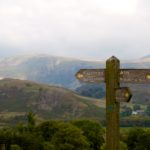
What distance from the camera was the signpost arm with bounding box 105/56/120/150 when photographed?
1977cm

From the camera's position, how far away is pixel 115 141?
19688mm

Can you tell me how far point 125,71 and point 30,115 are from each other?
130950 millimetres

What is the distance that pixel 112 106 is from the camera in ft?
65.7

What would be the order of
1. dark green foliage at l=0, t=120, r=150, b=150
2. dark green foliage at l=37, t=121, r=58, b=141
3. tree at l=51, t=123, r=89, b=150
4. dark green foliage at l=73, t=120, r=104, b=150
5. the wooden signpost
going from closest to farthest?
the wooden signpost, tree at l=51, t=123, r=89, b=150, dark green foliage at l=0, t=120, r=150, b=150, dark green foliage at l=37, t=121, r=58, b=141, dark green foliage at l=73, t=120, r=104, b=150

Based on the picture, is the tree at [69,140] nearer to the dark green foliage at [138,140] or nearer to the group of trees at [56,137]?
the group of trees at [56,137]

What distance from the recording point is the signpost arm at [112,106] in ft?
64.8

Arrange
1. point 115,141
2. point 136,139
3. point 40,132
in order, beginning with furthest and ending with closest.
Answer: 1. point 40,132
2. point 136,139
3. point 115,141

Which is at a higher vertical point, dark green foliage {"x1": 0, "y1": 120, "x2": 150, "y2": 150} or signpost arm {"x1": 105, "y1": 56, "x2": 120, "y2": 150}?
signpost arm {"x1": 105, "y1": 56, "x2": 120, "y2": 150}

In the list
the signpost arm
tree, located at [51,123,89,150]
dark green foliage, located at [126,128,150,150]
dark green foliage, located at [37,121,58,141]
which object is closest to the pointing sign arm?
the signpost arm

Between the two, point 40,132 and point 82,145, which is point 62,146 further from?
point 40,132

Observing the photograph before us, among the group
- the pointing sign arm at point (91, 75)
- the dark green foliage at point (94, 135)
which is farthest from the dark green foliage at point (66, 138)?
the pointing sign arm at point (91, 75)

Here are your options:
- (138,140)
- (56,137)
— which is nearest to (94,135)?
(138,140)

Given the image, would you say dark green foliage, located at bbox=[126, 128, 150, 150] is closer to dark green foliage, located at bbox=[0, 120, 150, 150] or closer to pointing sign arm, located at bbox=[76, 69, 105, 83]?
dark green foliage, located at bbox=[0, 120, 150, 150]

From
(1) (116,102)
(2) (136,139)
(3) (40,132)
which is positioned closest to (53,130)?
(3) (40,132)
